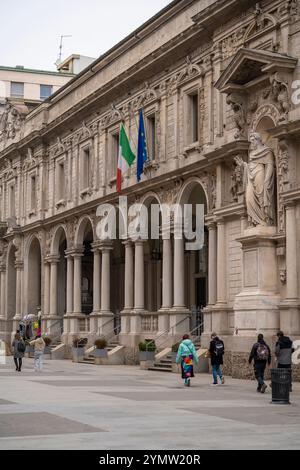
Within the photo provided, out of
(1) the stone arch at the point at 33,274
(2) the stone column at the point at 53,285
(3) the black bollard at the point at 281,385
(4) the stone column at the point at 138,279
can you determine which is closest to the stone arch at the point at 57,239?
(2) the stone column at the point at 53,285

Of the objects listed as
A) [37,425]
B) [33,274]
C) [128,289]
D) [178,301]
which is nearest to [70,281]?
[128,289]

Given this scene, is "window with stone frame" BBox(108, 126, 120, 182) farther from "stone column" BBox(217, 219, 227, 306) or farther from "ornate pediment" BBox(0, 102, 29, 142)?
"ornate pediment" BBox(0, 102, 29, 142)

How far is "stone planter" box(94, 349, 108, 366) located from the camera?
128ft

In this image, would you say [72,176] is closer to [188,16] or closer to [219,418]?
[188,16]

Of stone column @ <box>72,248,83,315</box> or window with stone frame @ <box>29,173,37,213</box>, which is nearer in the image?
stone column @ <box>72,248,83,315</box>

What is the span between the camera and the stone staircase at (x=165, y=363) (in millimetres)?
33500

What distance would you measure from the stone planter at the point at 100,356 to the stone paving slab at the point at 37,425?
22245 mm

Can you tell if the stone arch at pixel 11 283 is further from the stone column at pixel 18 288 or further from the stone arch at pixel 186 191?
the stone arch at pixel 186 191

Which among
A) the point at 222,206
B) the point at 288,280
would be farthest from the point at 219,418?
the point at 222,206

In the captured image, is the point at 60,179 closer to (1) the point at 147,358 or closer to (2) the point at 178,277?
(2) the point at 178,277

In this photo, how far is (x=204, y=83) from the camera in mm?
34188

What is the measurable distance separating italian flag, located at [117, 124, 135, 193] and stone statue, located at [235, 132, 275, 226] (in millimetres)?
10681

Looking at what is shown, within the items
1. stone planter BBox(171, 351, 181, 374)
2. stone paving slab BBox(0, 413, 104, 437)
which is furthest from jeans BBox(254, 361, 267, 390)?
stone planter BBox(171, 351, 181, 374)

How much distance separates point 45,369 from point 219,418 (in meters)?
20.0
